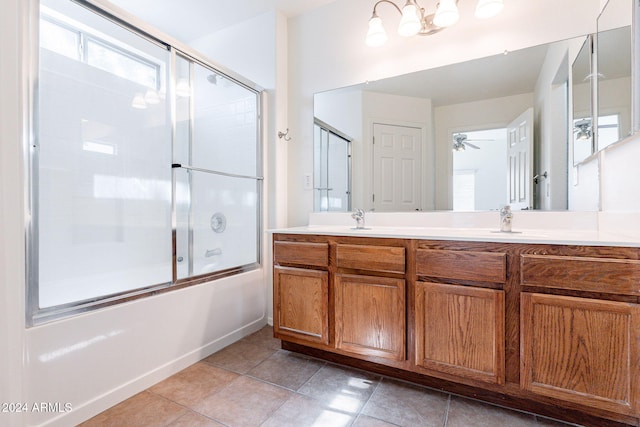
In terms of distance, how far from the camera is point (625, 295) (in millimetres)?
1117

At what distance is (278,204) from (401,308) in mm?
1347

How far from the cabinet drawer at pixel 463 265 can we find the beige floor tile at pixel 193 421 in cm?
119

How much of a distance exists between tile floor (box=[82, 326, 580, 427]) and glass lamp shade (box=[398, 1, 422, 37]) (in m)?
2.11

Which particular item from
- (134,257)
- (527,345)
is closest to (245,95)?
(134,257)

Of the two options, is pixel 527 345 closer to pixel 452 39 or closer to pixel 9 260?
pixel 452 39

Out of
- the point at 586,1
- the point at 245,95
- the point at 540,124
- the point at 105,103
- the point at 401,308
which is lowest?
the point at 401,308

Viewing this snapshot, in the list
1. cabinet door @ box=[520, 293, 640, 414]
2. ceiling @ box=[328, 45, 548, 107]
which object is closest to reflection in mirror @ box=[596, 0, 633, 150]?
ceiling @ box=[328, 45, 548, 107]

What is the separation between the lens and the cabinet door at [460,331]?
1.34 m

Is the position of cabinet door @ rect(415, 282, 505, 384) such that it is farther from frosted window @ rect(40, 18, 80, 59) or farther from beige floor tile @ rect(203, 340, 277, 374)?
frosted window @ rect(40, 18, 80, 59)

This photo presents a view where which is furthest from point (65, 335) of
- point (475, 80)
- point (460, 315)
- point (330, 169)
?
point (475, 80)

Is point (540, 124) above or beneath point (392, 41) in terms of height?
beneath

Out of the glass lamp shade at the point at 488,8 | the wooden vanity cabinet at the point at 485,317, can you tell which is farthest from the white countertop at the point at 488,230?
the glass lamp shade at the point at 488,8

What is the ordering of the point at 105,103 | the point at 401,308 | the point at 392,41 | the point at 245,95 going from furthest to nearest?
1. the point at 245,95
2. the point at 392,41
3. the point at 105,103
4. the point at 401,308

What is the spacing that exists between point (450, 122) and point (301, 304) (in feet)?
5.06
